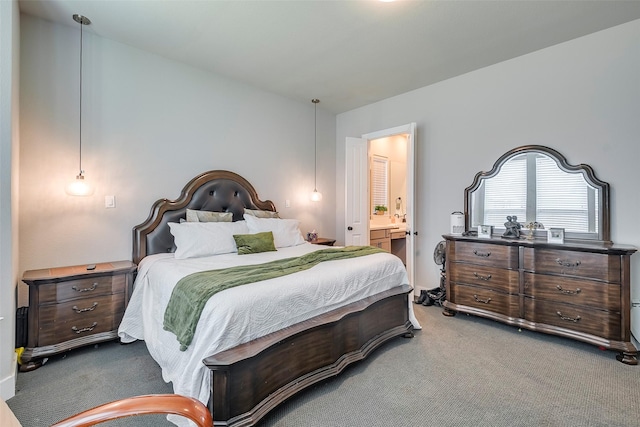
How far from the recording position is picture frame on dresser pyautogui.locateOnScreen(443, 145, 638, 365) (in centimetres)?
254

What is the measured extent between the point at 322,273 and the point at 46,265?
2.50 meters

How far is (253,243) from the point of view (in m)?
3.19

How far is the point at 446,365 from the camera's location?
240 cm

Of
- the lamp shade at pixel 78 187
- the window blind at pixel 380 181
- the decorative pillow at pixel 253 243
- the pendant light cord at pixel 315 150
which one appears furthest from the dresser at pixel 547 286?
the lamp shade at pixel 78 187

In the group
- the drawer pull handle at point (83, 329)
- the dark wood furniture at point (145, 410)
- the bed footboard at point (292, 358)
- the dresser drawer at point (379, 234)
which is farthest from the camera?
the dresser drawer at point (379, 234)

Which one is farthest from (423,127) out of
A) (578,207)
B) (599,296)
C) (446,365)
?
(446,365)

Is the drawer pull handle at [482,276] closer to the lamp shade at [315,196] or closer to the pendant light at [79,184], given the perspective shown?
the lamp shade at [315,196]

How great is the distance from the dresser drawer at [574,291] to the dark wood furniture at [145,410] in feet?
10.3

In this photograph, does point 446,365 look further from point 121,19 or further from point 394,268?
point 121,19

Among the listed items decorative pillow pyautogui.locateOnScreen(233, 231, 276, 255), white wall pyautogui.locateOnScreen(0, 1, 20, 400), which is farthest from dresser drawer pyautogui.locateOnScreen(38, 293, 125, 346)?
decorative pillow pyautogui.locateOnScreen(233, 231, 276, 255)

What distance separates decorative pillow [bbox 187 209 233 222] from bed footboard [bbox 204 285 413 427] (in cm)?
190

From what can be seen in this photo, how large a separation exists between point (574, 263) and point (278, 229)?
116 inches

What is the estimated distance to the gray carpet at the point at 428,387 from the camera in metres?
1.80

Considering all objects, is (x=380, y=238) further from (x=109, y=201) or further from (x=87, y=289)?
(x=87, y=289)
